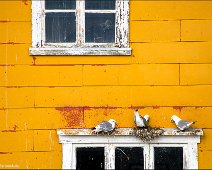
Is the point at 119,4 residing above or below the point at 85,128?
above

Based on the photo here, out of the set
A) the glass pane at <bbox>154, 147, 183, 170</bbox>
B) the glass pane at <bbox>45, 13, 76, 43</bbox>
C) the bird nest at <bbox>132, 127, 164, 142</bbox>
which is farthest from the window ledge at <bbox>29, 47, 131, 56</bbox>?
the glass pane at <bbox>154, 147, 183, 170</bbox>

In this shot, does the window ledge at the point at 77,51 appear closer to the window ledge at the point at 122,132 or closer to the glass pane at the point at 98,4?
the glass pane at the point at 98,4

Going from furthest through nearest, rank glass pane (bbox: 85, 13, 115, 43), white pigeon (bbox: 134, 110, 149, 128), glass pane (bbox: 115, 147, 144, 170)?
glass pane (bbox: 85, 13, 115, 43)
glass pane (bbox: 115, 147, 144, 170)
white pigeon (bbox: 134, 110, 149, 128)

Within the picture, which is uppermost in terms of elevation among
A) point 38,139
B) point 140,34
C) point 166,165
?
point 140,34

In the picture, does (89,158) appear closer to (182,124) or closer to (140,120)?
(140,120)

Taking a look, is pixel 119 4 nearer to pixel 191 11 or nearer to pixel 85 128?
pixel 191 11

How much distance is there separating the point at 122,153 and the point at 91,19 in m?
1.86

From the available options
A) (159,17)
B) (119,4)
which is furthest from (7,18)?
(159,17)

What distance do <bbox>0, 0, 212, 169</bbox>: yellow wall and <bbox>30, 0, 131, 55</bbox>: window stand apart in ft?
0.41

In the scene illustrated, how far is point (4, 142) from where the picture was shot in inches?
217

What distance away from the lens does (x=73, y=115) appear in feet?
18.2

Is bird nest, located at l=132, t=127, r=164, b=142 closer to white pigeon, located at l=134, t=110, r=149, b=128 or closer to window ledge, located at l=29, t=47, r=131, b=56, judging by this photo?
white pigeon, located at l=134, t=110, r=149, b=128

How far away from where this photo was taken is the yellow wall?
5527mm

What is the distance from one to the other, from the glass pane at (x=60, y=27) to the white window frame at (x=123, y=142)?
1243mm
